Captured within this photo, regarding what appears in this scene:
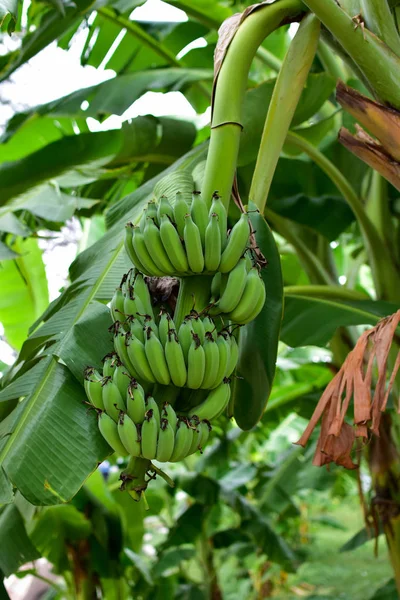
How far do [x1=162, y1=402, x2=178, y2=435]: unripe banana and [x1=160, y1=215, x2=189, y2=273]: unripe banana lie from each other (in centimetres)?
16

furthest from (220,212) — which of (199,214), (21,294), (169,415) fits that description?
(21,294)

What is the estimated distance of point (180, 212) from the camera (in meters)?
0.70

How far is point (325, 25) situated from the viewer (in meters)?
0.79

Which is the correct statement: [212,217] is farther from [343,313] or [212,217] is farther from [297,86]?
[343,313]

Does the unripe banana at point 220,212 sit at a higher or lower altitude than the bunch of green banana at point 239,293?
higher

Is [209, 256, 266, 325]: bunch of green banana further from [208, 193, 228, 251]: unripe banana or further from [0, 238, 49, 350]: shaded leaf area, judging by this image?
[0, 238, 49, 350]: shaded leaf area

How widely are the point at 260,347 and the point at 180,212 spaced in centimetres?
22

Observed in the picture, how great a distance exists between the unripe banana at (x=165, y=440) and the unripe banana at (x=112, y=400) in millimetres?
54

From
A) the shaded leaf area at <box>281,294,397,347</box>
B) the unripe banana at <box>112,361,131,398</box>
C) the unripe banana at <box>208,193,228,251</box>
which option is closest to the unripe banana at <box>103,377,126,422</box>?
the unripe banana at <box>112,361,131,398</box>

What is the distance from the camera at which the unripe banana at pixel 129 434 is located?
24.3 inches

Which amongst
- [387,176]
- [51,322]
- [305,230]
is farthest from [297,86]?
[305,230]

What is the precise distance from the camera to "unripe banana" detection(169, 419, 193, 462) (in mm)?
626

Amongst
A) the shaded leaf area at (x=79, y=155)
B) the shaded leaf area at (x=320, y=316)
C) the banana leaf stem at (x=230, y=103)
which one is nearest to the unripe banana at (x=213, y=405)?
the banana leaf stem at (x=230, y=103)

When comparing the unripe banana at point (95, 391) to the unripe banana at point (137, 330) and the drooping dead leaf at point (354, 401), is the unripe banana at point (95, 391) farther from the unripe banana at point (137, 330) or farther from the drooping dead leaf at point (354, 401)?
the drooping dead leaf at point (354, 401)
